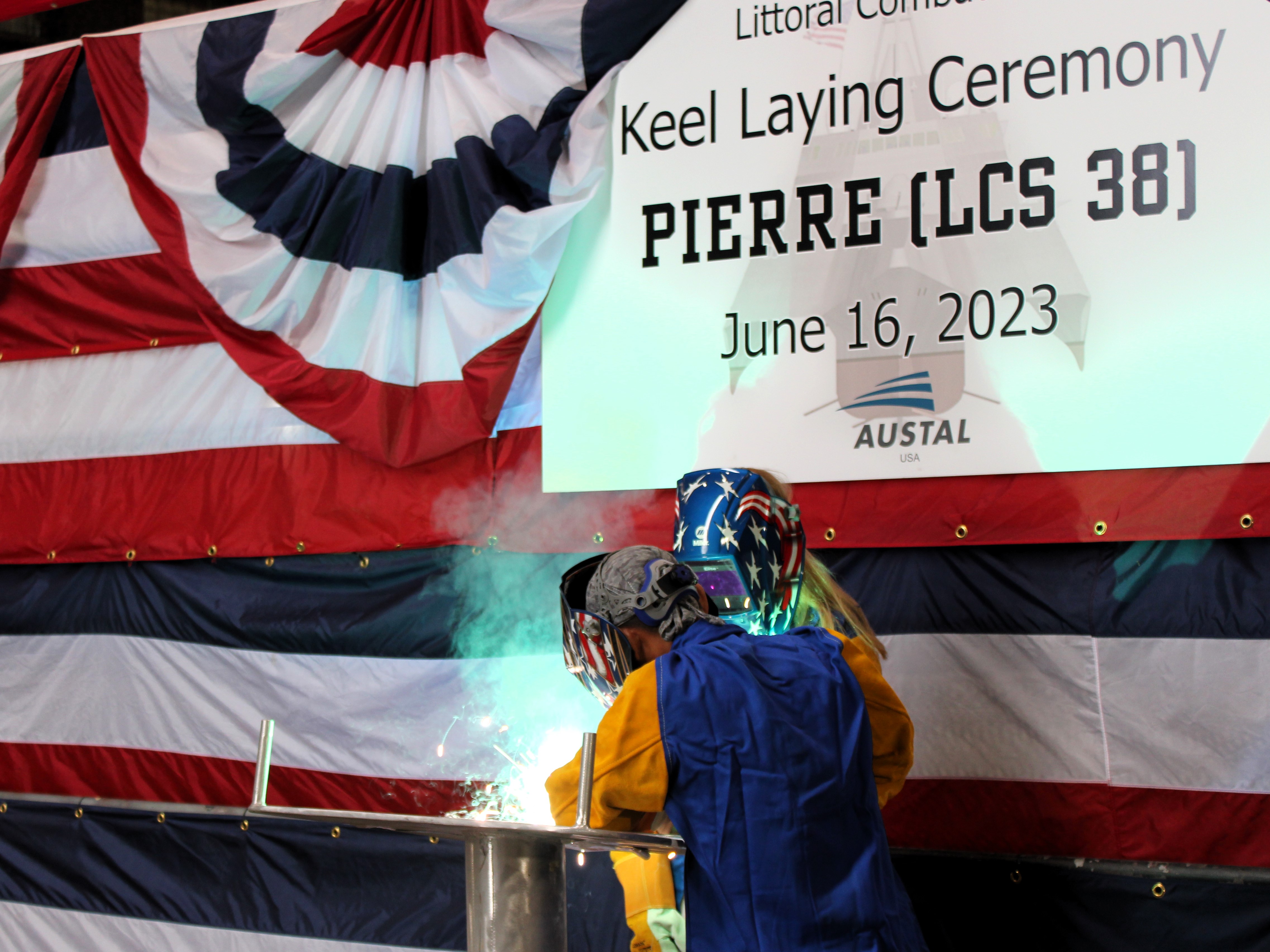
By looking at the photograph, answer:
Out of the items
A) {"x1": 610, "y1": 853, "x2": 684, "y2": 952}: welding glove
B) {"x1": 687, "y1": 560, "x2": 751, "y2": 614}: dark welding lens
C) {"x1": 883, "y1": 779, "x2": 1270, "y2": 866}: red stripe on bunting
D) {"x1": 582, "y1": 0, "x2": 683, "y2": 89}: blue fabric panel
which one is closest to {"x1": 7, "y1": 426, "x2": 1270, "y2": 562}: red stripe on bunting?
{"x1": 883, "y1": 779, "x2": 1270, "y2": 866}: red stripe on bunting

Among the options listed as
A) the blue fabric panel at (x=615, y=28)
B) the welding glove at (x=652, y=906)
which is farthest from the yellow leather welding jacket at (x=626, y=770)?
the blue fabric panel at (x=615, y=28)

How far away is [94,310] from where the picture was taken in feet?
9.91

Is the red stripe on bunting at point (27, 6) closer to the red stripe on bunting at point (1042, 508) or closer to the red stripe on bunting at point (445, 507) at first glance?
the red stripe on bunting at point (445, 507)

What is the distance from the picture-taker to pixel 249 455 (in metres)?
2.83

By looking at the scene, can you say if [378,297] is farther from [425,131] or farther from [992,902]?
[992,902]

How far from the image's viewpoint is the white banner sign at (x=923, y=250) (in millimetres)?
2062

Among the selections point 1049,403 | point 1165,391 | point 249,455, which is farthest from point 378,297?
point 1165,391

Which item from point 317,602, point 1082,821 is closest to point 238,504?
point 317,602

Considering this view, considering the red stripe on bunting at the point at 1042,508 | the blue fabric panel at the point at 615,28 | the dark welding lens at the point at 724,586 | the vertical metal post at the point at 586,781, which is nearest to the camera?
the vertical metal post at the point at 586,781

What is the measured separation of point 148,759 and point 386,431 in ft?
3.74

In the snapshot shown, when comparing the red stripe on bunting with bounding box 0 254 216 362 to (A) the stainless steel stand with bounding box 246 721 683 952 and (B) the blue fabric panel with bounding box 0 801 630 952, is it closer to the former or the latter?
(B) the blue fabric panel with bounding box 0 801 630 952

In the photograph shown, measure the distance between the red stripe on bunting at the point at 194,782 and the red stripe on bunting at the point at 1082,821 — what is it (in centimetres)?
103

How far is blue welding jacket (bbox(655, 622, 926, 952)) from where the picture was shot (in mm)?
1327

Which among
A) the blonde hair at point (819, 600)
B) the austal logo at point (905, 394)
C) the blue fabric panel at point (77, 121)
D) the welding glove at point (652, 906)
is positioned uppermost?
the blue fabric panel at point (77, 121)
